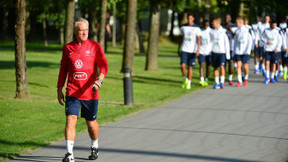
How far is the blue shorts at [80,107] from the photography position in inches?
301

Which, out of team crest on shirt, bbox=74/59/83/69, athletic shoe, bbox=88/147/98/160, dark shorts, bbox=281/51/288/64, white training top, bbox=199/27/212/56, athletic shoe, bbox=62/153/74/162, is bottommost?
athletic shoe, bbox=88/147/98/160

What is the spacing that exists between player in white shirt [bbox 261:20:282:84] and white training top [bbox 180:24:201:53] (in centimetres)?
290

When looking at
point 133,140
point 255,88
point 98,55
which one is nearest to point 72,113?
point 98,55

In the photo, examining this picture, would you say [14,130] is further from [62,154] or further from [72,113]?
[72,113]

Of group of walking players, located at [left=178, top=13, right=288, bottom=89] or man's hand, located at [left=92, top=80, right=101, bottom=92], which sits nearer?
man's hand, located at [left=92, top=80, right=101, bottom=92]

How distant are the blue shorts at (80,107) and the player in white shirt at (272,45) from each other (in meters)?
12.5

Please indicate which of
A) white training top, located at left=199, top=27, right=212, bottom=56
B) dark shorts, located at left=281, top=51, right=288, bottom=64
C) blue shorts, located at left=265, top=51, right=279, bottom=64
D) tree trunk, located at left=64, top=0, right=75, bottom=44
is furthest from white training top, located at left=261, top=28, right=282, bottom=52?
tree trunk, located at left=64, top=0, right=75, bottom=44

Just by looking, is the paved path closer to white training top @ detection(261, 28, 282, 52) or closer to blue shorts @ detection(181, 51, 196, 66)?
blue shorts @ detection(181, 51, 196, 66)

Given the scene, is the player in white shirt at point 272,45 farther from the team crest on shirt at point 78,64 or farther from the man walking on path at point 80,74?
the team crest on shirt at point 78,64

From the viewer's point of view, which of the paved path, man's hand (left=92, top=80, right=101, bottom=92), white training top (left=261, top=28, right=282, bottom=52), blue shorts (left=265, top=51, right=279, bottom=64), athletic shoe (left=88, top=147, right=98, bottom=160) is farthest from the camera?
blue shorts (left=265, top=51, right=279, bottom=64)

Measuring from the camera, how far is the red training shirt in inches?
300

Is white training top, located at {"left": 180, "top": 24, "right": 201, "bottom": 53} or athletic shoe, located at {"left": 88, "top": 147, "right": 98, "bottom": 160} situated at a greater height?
white training top, located at {"left": 180, "top": 24, "right": 201, "bottom": 53}

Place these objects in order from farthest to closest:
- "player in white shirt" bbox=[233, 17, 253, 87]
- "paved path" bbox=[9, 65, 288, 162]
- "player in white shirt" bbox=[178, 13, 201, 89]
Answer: "player in white shirt" bbox=[233, 17, 253, 87] < "player in white shirt" bbox=[178, 13, 201, 89] < "paved path" bbox=[9, 65, 288, 162]

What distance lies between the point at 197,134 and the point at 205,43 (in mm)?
8611
